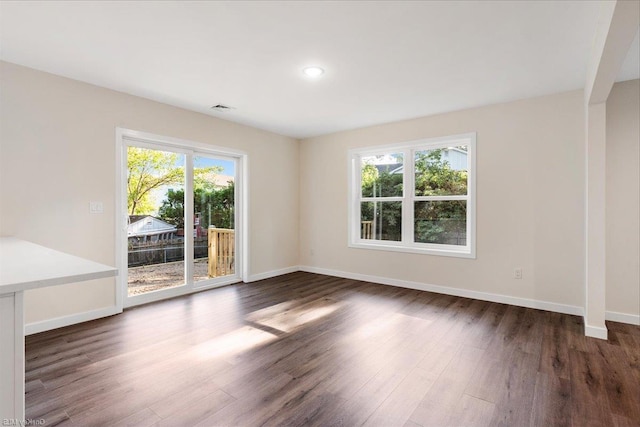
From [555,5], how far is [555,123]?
195 cm

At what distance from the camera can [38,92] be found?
2986 mm

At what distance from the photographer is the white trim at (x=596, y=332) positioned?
9.35 ft

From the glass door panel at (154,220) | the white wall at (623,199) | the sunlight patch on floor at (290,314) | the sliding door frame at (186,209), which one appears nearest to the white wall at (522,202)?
the white wall at (623,199)

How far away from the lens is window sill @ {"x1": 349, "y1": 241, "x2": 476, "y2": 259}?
4.19m

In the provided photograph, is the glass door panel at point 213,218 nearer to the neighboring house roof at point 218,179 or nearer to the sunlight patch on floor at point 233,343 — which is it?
the neighboring house roof at point 218,179

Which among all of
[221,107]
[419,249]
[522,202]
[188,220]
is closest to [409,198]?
[419,249]

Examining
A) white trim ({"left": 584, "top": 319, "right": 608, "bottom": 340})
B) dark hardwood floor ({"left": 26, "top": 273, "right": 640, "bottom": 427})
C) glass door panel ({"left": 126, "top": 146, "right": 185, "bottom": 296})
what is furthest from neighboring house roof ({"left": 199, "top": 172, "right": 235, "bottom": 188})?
white trim ({"left": 584, "top": 319, "right": 608, "bottom": 340})

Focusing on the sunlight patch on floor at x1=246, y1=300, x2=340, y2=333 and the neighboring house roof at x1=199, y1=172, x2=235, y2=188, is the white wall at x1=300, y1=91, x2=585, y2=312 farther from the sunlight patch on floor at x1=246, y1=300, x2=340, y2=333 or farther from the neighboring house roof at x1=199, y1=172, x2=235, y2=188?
the neighboring house roof at x1=199, y1=172, x2=235, y2=188

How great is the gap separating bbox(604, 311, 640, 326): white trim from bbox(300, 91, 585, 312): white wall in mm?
266

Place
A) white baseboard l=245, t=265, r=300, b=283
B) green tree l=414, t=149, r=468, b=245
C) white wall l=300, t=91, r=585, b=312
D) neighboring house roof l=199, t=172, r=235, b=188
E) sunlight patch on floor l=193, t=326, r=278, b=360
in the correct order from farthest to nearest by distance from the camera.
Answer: white baseboard l=245, t=265, r=300, b=283
neighboring house roof l=199, t=172, r=235, b=188
green tree l=414, t=149, r=468, b=245
white wall l=300, t=91, r=585, b=312
sunlight patch on floor l=193, t=326, r=278, b=360

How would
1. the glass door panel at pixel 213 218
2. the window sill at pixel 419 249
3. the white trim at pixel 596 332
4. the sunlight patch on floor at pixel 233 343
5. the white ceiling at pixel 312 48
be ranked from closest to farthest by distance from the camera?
the white ceiling at pixel 312 48 < the sunlight patch on floor at pixel 233 343 < the white trim at pixel 596 332 < the window sill at pixel 419 249 < the glass door panel at pixel 213 218

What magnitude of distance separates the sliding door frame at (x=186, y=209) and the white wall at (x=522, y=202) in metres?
2.34

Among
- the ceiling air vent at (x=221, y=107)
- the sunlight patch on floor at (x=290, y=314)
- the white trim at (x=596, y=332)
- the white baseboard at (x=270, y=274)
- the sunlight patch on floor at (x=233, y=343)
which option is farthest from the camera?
the white baseboard at (x=270, y=274)

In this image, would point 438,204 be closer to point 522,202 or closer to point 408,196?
point 408,196
